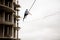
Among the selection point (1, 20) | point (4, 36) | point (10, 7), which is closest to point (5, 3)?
point (10, 7)

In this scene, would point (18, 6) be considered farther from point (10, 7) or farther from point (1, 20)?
point (1, 20)

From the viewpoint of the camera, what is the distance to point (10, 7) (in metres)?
36.3

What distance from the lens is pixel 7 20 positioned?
35.8m

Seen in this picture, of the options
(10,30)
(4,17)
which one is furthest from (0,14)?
(10,30)

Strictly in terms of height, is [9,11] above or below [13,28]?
above

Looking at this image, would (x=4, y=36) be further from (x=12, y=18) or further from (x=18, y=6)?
(x=18, y=6)

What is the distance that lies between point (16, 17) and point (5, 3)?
3.78m

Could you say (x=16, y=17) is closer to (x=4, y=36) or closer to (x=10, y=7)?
(x=10, y=7)

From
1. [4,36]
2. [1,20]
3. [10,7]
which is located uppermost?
[10,7]

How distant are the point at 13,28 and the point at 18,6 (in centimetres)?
446

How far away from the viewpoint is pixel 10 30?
118 ft

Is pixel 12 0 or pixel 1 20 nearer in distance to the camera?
pixel 1 20

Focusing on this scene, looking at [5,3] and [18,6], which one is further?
[18,6]

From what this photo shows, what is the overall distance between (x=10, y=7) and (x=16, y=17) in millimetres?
3283
